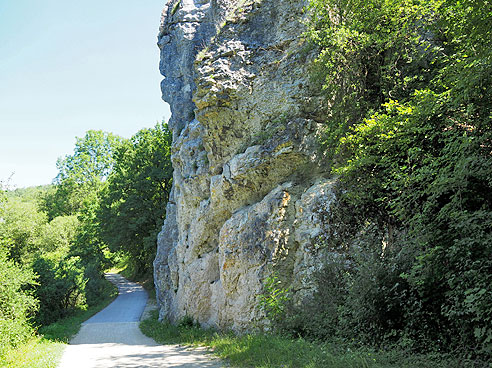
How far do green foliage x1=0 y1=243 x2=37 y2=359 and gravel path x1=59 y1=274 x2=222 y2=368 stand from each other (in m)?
1.68

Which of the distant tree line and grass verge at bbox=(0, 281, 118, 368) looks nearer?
grass verge at bbox=(0, 281, 118, 368)

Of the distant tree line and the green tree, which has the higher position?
the green tree

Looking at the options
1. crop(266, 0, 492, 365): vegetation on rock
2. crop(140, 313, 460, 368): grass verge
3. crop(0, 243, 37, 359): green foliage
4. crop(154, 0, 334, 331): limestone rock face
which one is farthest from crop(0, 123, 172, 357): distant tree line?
crop(266, 0, 492, 365): vegetation on rock

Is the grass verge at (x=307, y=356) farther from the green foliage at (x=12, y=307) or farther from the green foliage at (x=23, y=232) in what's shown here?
the green foliage at (x=23, y=232)

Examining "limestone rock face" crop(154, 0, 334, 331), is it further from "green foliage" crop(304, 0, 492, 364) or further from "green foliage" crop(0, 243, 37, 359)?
"green foliage" crop(0, 243, 37, 359)

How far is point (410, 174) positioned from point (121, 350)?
364 inches

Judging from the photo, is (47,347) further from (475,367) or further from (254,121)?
(475,367)

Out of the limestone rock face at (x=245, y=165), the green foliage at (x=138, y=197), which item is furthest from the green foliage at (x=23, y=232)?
the limestone rock face at (x=245, y=165)

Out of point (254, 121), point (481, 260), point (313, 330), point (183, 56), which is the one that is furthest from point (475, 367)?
point (183, 56)

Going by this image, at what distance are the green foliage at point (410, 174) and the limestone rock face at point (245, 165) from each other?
1.12 m

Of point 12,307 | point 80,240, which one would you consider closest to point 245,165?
point 12,307

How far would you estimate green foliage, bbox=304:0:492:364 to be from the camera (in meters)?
6.06

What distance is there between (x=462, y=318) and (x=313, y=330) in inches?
124

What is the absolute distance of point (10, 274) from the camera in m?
14.3
